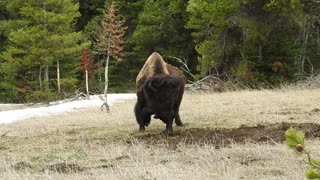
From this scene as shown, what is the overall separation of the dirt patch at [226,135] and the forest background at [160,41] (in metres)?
8.21

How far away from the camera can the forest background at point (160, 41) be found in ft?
70.5

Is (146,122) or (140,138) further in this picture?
(146,122)

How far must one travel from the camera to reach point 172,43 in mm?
41812

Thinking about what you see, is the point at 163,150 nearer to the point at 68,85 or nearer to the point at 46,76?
the point at 46,76

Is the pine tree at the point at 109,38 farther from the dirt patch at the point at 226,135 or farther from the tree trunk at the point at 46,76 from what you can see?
the tree trunk at the point at 46,76

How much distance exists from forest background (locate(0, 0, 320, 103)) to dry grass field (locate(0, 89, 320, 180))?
736 cm

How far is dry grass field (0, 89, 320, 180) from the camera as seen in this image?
591cm

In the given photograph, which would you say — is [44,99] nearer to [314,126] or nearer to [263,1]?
[263,1]

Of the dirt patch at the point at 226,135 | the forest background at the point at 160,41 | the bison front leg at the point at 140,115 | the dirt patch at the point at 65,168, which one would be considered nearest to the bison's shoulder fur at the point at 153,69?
the bison front leg at the point at 140,115

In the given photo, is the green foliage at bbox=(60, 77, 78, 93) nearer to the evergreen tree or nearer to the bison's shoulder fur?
the evergreen tree

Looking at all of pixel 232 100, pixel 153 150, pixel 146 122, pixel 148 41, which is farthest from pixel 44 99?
pixel 153 150

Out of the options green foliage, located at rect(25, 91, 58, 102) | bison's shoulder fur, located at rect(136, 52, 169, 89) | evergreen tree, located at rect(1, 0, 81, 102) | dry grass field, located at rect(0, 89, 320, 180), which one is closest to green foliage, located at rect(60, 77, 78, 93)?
evergreen tree, located at rect(1, 0, 81, 102)

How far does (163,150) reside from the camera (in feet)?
24.6

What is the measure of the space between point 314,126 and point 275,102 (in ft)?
19.7
